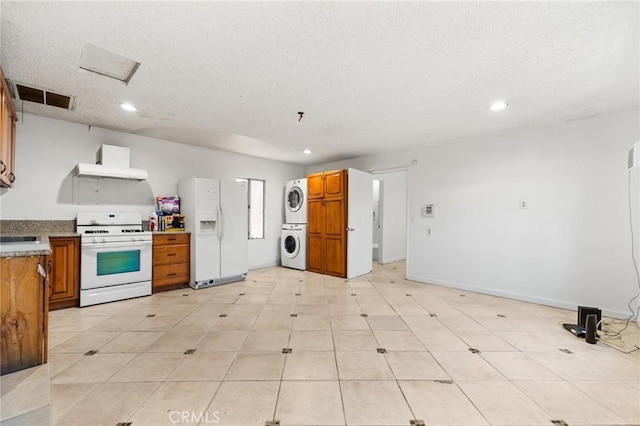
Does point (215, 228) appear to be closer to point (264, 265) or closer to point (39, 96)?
point (264, 265)

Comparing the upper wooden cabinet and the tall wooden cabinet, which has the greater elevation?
the upper wooden cabinet

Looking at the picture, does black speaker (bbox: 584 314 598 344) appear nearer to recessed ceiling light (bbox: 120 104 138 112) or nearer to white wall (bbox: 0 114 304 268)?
white wall (bbox: 0 114 304 268)

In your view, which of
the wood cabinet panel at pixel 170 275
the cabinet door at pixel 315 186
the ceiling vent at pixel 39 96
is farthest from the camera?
the cabinet door at pixel 315 186

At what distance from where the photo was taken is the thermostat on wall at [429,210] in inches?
194

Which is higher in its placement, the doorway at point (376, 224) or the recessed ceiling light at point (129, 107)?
the recessed ceiling light at point (129, 107)

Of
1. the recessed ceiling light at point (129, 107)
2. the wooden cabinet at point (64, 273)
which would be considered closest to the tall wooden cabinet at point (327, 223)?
the recessed ceiling light at point (129, 107)

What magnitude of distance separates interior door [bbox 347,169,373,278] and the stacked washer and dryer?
119 cm

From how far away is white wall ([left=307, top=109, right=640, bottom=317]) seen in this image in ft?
11.0

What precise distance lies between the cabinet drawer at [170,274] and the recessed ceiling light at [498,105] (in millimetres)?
5119

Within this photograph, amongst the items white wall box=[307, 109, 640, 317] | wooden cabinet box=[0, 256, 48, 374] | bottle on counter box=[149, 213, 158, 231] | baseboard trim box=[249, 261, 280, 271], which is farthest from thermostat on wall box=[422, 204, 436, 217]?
wooden cabinet box=[0, 256, 48, 374]

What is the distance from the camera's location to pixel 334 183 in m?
5.38

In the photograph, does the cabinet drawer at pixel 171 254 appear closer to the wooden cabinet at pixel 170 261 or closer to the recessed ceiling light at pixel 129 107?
the wooden cabinet at pixel 170 261

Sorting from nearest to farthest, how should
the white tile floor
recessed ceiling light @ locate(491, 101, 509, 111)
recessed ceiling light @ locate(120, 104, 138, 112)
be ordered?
1. the white tile floor
2. recessed ceiling light @ locate(491, 101, 509, 111)
3. recessed ceiling light @ locate(120, 104, 138, 112)

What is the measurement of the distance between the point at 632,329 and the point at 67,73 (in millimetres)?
6559
